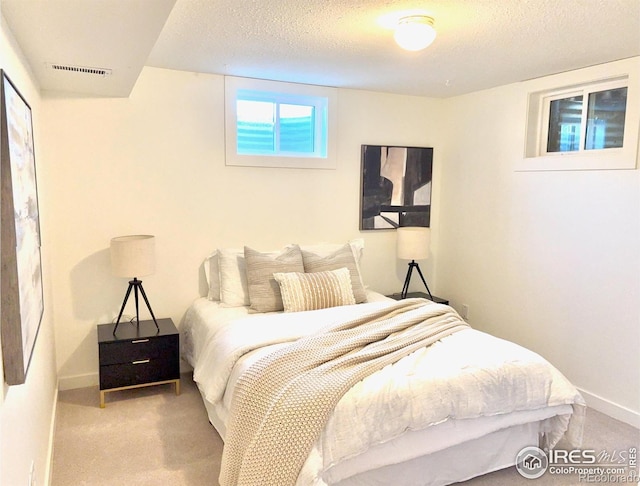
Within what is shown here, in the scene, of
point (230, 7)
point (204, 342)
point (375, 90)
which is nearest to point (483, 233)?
point (375, 90)

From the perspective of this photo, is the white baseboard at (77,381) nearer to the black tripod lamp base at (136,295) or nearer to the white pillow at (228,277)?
the black tripod lamp base at (136,295)

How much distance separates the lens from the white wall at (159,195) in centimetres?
327

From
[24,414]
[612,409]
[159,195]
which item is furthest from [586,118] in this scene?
[24,414]

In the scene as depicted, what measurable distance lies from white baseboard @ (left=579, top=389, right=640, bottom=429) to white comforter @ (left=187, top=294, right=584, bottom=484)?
0.78 metres

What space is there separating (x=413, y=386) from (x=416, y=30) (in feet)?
5.55

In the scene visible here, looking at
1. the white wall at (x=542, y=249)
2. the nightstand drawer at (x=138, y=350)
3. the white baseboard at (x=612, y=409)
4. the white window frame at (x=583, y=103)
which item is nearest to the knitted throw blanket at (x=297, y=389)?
the nightstand drawer at (x=138, y=350)

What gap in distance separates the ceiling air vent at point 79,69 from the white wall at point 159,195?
74 cm

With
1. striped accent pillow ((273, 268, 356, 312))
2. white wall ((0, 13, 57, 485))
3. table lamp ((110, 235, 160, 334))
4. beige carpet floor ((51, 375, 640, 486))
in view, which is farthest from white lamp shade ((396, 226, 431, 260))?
white wall ((0, 13, 57, 485))

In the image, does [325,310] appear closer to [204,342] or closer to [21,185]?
[204,342]

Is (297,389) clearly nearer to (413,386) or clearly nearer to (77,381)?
(413,386)

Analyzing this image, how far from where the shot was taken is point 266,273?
3393 mm

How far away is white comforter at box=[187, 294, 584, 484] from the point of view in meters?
2.02

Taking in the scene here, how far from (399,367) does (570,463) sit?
1.17m

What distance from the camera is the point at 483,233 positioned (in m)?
4.07
